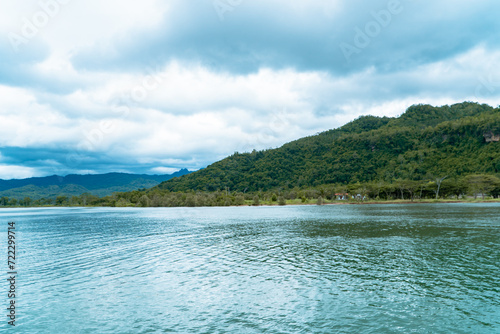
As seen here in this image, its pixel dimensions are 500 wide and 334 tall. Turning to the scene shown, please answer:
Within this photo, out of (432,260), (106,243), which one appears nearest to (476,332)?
(432,260)

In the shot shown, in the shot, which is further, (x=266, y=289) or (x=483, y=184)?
(x=483, y=184)

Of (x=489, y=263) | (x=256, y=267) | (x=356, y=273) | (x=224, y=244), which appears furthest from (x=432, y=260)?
(x=224, y=244)

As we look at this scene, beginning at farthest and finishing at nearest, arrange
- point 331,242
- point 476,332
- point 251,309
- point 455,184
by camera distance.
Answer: point 455,184 < point 331,242 < point 251,309 < point 476,332

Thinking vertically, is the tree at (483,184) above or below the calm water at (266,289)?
above

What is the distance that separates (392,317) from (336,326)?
3.47m

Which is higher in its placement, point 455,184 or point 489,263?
point 455,184

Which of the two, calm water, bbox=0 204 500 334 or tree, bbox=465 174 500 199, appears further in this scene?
tree, bbox=465 174 500 199

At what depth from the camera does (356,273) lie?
1014 inches

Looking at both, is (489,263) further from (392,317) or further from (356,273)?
(392,317)

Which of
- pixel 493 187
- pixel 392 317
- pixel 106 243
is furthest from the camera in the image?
pixel 493 187

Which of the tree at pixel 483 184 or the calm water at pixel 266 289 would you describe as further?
the tree at pixel 483 184

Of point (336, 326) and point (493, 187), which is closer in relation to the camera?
point (336, 326)

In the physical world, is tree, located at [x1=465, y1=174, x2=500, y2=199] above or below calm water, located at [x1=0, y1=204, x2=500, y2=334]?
above

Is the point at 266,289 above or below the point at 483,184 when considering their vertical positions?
below
